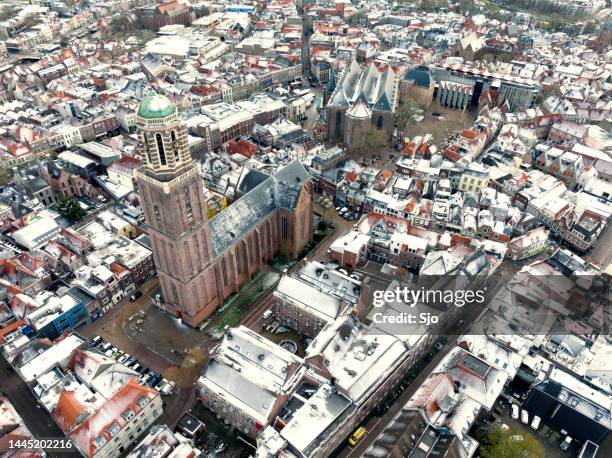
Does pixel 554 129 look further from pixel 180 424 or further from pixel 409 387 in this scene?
pixel 180 424

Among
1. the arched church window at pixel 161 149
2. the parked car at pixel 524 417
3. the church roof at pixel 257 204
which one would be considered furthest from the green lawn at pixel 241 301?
the parked car at pixel 524 417

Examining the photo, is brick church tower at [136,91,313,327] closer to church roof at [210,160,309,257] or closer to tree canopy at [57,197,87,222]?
church roof at [210,160,309,257]

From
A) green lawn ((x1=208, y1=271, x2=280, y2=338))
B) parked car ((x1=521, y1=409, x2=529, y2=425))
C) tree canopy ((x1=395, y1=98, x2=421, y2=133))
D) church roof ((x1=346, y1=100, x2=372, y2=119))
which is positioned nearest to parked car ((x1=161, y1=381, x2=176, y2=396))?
green lawn ((x1=208, y1=271, x2=280, y2=338))

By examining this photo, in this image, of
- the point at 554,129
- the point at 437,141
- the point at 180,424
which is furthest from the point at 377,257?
the point at 554,129

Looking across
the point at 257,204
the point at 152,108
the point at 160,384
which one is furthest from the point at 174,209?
the point at 160,384

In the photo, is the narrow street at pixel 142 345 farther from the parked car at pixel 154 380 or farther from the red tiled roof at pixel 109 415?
the red tiled roof at pixel 109 415

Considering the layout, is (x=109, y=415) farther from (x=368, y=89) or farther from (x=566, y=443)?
(x=368, y=89)
